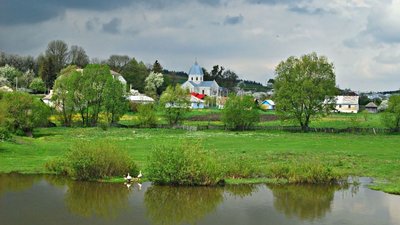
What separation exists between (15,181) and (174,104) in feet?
182

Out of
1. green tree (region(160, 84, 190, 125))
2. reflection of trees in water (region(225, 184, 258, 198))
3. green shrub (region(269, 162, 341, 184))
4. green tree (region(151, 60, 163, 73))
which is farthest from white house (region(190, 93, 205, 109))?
reflection of trees in water (region(225, 184, 258, 198))

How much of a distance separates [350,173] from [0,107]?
4390 centimetres

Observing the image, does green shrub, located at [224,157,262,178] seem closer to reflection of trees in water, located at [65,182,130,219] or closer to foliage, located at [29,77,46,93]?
reflection of trees in water, located at [65,182,130,219]

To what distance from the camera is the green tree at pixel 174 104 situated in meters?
85.2

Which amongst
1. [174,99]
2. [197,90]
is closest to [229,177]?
[174,99]

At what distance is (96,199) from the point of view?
26.9 m

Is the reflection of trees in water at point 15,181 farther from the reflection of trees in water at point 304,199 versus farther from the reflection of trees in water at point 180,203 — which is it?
the reflection of trees in water at point 304,199

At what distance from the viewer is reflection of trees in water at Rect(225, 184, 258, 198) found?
28328 mm

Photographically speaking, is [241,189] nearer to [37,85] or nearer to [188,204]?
[188,204]

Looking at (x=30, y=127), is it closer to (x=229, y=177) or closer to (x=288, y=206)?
(x=229, y=177)

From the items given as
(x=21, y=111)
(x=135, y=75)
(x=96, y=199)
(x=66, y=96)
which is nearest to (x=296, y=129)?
(x=66, y=96)

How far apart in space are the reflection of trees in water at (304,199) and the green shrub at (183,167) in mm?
4100

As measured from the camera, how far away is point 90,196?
27484 millimetres

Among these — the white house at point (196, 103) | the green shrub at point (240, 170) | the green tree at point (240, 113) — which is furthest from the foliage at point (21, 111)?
the white house at point (196, 103)
